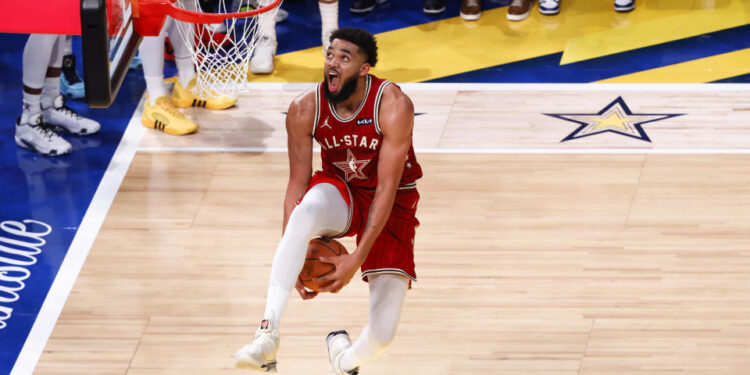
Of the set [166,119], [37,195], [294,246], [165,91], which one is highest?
[294,246]

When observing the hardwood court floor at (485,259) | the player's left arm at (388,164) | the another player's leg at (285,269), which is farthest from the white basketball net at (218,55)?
the another player's leg at (285,269)

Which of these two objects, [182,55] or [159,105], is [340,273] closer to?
[159,105]

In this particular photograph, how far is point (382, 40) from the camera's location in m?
8.42

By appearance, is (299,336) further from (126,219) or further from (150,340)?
(126,219)

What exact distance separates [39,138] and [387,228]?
10.8 ft

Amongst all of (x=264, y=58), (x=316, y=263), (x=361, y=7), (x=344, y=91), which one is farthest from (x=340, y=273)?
(x=361, y=7)

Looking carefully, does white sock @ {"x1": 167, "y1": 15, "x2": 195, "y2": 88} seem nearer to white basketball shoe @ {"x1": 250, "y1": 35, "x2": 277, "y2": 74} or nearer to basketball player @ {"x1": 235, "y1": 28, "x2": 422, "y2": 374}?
white basketball shoe @ {"x1": 250, "y1": 35, "x2": 277, "y2": 74}

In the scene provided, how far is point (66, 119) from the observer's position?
7.11m

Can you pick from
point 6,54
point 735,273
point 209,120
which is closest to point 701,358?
point 735,273

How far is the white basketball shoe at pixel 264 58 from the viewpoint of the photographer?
791 cm

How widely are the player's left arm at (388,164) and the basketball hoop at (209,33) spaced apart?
1.39 metres

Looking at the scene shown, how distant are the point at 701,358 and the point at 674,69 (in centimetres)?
345

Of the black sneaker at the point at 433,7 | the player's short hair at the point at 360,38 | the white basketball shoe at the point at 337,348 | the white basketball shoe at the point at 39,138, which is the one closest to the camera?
the player's short hair at the point at 360,38

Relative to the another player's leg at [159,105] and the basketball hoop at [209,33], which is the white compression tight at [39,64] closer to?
the another player's leg at [159,105]
